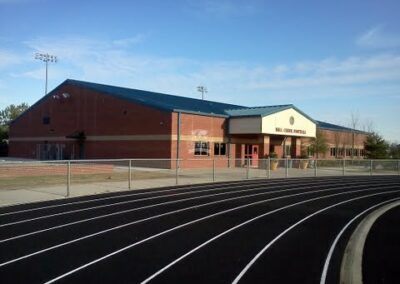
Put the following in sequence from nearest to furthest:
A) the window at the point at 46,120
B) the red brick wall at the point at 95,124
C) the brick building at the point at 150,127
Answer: the brick building at the point at 150,127, the red brick wall at the point at 95,124, the window at the point at 46,120

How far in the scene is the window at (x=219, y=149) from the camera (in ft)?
146

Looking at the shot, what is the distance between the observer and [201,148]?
141 feet

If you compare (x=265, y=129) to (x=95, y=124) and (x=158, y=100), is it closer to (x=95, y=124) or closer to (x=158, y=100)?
(x=158, y=100)

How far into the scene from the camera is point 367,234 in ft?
37.5

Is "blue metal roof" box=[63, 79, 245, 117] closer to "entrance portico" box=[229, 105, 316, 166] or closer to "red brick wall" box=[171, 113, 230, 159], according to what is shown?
"red brick wall" box=[171, 113, 230, 159]

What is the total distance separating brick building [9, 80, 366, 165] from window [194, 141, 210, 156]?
0.02m

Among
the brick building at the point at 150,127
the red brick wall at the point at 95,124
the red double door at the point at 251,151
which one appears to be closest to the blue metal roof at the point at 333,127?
the brick building at the point at 150,127

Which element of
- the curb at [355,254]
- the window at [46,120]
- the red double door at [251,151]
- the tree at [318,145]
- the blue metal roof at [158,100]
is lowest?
the curb at [355,254]

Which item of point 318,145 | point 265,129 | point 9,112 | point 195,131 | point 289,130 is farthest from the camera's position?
point 9,112

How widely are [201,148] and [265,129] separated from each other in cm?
568

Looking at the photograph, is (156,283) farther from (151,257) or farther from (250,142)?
(250,142)

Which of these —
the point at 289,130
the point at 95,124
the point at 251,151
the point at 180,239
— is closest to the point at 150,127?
the point at 95,124

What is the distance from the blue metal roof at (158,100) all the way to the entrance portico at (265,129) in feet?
5.94

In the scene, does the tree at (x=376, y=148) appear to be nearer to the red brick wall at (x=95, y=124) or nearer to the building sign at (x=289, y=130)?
the building sign at (x=289, y=130)
